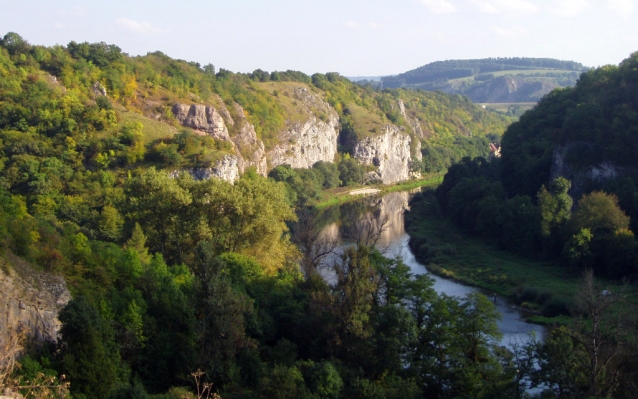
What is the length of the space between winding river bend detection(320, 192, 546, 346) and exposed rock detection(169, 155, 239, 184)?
342 inches

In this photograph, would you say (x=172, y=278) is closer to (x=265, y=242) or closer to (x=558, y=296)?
(x=265, y=242)

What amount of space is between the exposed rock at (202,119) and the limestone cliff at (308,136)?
1371 centimetres

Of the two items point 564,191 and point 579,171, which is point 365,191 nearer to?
point 579,171

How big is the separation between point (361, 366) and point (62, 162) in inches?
1379

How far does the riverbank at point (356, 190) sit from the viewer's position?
66.7 meters

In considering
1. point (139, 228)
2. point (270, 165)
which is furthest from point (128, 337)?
point (270, 165)

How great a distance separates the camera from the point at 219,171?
4784 cm

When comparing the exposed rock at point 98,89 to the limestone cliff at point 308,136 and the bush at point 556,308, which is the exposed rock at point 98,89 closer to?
the limestone cliff at point 308,136

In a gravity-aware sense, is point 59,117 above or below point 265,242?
above

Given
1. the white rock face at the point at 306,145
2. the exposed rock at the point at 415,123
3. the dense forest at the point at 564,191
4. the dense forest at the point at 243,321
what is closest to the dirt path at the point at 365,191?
the white rock face at the point at 306,145

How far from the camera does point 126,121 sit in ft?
166

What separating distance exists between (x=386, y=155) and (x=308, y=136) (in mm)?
13121

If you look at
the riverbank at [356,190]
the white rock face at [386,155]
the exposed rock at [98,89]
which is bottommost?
the riverbank at [356,190]

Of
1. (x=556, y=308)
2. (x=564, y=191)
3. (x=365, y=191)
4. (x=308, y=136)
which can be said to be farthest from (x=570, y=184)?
(x=308, y=136)
